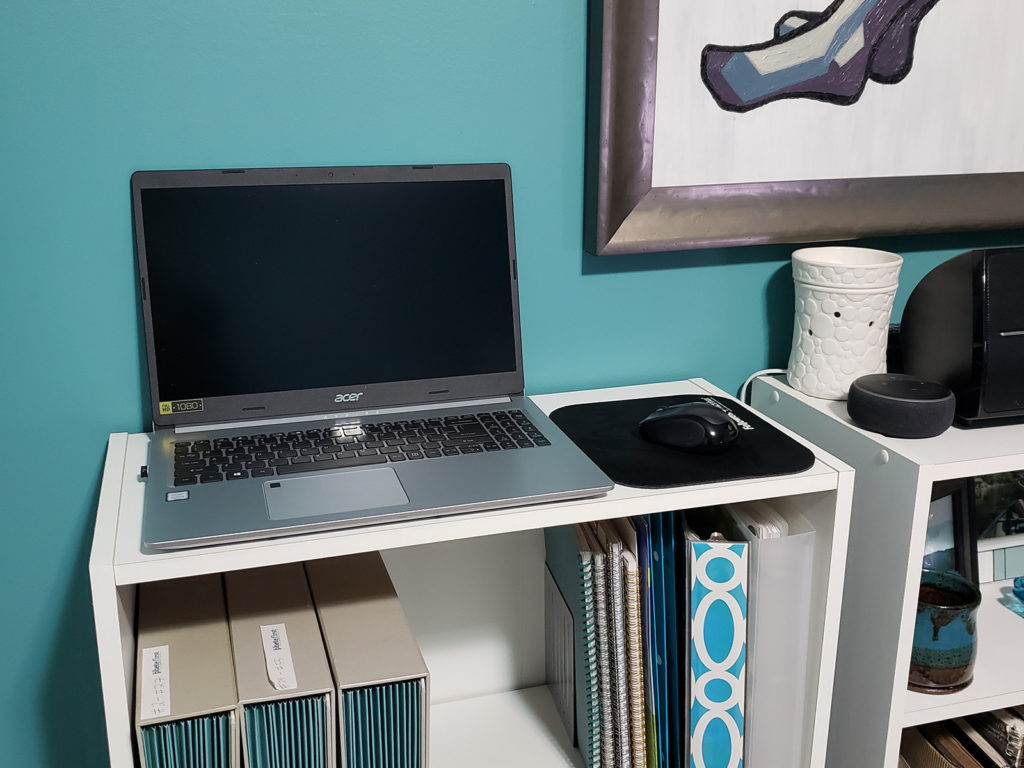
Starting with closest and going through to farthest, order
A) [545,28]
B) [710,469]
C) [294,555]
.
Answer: [294,555], [710,469], [545,28]

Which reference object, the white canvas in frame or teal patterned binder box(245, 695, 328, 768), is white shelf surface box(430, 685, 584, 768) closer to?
teal patterned binder box(245, 695, 328, 768)

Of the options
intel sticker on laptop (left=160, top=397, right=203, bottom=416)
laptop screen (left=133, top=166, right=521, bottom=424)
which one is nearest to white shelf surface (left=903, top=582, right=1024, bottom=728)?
laptop screen (left=133, top=166, right=521, bottom=424)

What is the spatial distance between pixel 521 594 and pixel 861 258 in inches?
25.9

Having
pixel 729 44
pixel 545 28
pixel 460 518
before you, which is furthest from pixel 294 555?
pixel 729 44

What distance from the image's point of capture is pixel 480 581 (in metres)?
1.34

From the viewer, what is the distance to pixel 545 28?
3.80ft

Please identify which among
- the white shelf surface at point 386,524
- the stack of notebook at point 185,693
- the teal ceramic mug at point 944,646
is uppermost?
the white shelf surface at point 386,524

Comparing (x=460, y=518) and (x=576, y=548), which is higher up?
(x=460, y=518)

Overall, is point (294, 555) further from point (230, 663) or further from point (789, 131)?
point (789, 131)

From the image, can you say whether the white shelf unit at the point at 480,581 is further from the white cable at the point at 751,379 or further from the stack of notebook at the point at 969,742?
the stack of notebook at the point at 969,742

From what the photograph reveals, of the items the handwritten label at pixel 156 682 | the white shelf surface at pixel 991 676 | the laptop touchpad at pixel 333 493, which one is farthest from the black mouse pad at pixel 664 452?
the handwritten label at pixel 156 682

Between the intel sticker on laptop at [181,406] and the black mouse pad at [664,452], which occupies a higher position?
the intel sticker on laptop at [181,406]

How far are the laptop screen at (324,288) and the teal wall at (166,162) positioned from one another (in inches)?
1.8

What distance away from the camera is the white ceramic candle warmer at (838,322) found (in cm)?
117
